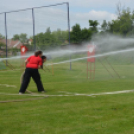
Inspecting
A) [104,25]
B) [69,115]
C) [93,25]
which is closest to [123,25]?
[104,25]

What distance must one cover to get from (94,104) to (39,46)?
22267 millimetres

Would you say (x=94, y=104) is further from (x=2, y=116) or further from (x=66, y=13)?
(x=66, y=13)

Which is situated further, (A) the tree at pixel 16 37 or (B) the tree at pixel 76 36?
(B) the tree at pixel 76 36

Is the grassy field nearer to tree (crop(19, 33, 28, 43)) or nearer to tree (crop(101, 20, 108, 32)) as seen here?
tree (crop(19, 33, 28, 43))

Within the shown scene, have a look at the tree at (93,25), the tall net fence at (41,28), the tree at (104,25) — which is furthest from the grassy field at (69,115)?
the tree at (93,25)

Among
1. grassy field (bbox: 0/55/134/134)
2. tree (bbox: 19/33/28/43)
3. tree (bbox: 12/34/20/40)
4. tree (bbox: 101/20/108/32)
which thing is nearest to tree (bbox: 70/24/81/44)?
tree (bbox: 101/20/108/32)

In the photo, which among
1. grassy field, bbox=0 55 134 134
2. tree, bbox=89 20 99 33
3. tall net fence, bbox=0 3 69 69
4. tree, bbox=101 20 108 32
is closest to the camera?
grassy field, bbox=0 55 134 134

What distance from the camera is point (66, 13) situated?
2919 cm

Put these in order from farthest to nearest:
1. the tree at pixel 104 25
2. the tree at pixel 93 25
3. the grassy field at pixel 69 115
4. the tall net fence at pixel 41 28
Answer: the tree at pixel 93 25 < the tree at pixel 104 25 < the tall net fence at pixel 41 28 < the grassy field at pixel 69 115

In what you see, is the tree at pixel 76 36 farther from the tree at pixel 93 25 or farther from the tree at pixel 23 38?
the tree at pixel 93 25

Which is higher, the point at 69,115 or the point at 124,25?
the point at 124,25

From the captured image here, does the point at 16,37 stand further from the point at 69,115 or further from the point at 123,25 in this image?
the point at 69,115

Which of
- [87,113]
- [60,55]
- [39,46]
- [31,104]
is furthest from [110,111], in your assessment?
[39,46]

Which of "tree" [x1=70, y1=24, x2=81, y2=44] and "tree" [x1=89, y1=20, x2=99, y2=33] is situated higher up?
"tree" [x1=89, y1=20, x2=99, y2=33]
